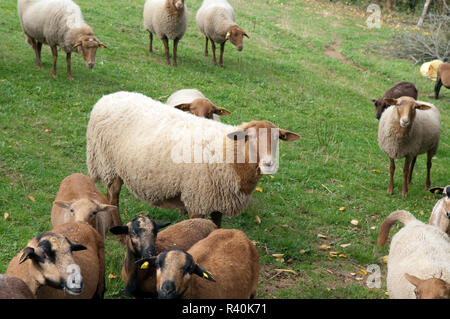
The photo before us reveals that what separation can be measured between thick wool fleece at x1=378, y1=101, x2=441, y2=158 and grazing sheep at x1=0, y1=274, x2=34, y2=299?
704 centimetres

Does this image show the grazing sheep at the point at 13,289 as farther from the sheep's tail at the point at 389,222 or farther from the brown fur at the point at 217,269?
the sheep's tail at the point at 389,222

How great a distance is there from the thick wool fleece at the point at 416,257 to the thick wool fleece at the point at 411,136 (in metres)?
3.29

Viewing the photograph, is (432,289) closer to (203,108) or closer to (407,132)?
(203,108)

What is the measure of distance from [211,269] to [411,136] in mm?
5814

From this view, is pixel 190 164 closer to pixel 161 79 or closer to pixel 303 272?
pixel 303 272

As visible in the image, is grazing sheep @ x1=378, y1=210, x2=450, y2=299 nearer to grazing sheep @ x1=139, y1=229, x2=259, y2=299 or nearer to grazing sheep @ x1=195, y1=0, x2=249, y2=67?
grazing sheep @ x1=139, y1=229, x2=259, y2=299

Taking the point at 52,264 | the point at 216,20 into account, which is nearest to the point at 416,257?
the point at 52,264

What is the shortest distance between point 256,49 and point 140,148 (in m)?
12.4

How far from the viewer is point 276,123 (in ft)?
38.3

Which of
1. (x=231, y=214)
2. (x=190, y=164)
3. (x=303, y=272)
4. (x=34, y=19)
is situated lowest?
(x=303, y=272)

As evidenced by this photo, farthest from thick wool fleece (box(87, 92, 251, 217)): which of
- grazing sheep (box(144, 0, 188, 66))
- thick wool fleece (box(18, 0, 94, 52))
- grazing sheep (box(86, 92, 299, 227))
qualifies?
grazing sheep (box(144, 0, 188, 66))

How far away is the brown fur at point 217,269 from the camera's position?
170 inches
